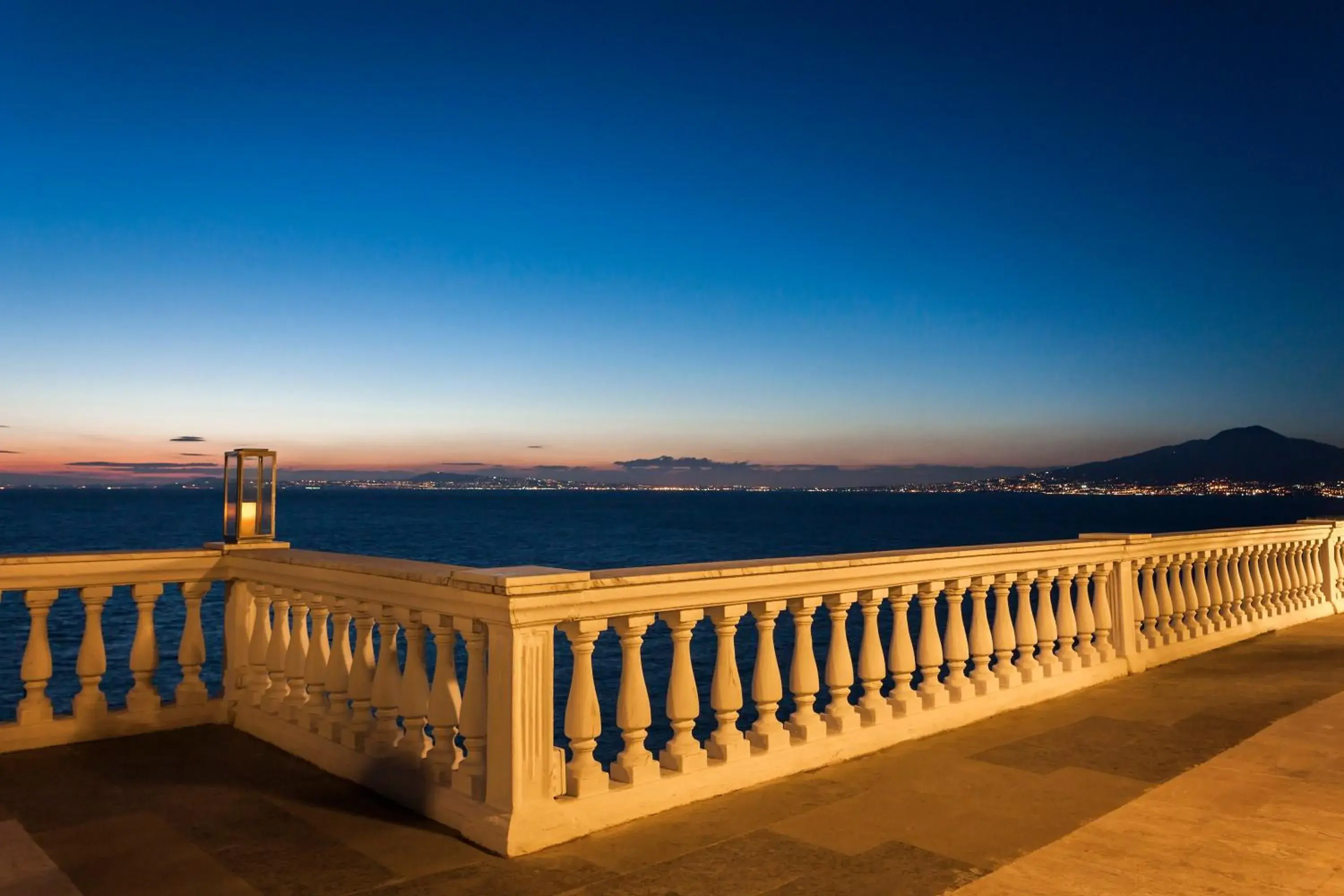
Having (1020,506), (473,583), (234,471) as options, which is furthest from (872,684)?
(1020,506)

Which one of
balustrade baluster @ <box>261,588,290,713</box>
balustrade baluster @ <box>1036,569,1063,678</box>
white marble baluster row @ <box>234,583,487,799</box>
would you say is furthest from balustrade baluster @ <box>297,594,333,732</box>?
balustrade baluster @ <box>1036,569,1063,678</box>

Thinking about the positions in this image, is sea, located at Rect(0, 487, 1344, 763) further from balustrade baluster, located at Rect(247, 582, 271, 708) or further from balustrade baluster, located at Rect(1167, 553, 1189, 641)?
balustrade baluster, located at Rect(1167, 553, 1189, 641)

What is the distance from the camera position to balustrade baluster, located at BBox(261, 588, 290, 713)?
5.39 metres

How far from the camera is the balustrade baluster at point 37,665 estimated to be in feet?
17.4

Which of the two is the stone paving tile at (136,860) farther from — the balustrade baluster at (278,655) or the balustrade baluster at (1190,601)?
the balustrade baluster at (1190,601)

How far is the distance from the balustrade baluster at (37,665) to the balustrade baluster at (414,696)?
2.34 meters

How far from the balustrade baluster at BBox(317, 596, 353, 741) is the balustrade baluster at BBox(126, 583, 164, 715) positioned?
1485 mm

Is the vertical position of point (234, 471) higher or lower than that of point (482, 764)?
higher

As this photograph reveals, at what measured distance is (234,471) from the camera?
634 cm

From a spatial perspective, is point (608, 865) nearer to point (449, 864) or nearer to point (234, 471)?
point (449, 864)

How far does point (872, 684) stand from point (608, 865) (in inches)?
82.5

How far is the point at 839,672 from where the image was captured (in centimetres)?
494

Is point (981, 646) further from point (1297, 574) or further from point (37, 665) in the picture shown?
point (1297, 574)

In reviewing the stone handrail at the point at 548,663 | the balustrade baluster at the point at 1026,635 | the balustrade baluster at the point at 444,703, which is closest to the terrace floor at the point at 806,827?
the stone handrail at the point at 548,663
